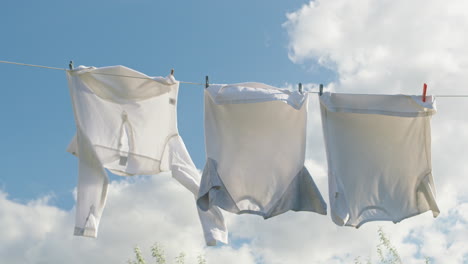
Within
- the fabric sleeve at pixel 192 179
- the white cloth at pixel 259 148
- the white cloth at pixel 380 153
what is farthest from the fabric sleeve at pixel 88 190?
the white cloth at pixel 380 153

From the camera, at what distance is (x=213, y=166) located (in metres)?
5.00

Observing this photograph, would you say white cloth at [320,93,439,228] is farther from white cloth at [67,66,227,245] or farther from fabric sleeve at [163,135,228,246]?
white cloth at [67,66,227,245]

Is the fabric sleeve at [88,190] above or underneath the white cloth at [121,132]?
underneath

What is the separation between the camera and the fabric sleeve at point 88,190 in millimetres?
5102

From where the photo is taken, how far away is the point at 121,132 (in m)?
5.43

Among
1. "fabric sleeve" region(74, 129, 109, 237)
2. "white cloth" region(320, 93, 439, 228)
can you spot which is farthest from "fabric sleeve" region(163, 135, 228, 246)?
"white cloth" region(320, 93, 439, 228)

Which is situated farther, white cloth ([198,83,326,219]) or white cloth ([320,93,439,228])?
white cloth ([320,93,439,228])

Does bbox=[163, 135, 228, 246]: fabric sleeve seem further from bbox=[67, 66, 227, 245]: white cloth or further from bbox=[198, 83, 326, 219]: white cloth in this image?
bbox=[198, 83, 326, 219]: white cloth

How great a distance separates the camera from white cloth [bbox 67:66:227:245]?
5.23 meters

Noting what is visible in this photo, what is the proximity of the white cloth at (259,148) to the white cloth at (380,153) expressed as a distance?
269 millimetres

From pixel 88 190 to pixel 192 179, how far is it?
34.3 inches

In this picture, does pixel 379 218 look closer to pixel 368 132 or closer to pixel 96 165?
pixel 368 132

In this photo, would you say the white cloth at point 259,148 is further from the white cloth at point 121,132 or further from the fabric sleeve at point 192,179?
the white cloth at point 121,132

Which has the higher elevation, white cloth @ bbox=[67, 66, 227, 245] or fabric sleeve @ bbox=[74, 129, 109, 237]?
white cloth @ bbox=[67, 66, 227, 245]
